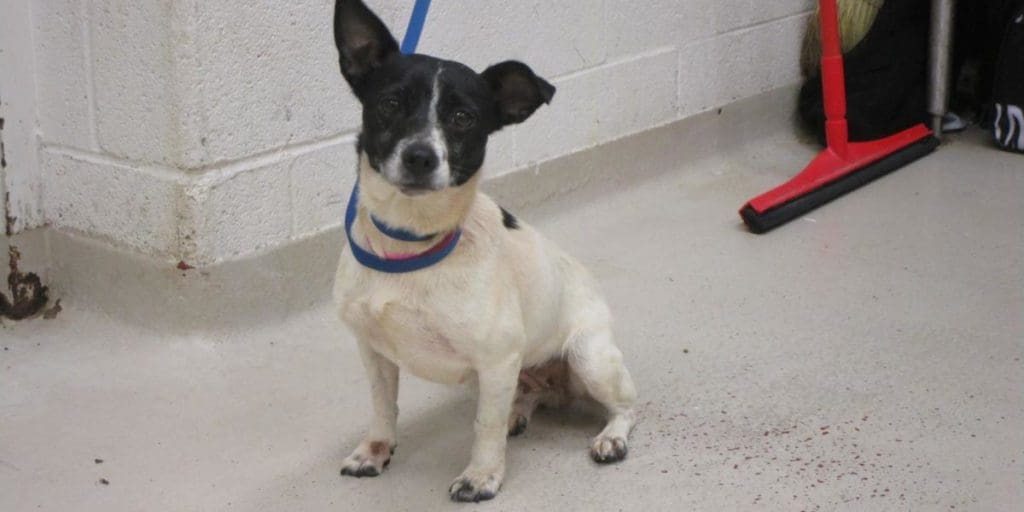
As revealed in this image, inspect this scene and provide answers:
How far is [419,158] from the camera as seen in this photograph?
203 cm

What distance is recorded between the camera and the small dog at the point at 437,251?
2.09 meters

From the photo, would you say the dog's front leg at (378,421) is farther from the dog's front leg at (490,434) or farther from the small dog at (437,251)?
the dog's front leg at (490,434)

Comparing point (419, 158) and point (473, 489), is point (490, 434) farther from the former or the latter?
point (419, 158)

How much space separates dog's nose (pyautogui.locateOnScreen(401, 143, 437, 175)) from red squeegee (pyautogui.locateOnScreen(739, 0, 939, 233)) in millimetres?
2035

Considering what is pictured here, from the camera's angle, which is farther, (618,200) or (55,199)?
(618,200)

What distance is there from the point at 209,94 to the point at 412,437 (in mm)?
899

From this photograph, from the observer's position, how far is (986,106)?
5.01 m

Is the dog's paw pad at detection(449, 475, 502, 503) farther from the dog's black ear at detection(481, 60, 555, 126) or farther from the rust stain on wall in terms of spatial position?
the rust stain on wall

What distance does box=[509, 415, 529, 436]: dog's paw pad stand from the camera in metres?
2.58

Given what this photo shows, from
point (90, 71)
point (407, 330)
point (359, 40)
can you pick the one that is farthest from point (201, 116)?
point (407, 330)

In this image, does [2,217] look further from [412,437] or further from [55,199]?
[412,437]

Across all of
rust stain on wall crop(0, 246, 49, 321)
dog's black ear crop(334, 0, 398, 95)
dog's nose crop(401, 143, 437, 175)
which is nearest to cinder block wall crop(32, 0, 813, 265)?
rust stain on wall crop(0, 246, 49, 321)

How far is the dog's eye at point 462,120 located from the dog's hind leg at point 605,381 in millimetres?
580

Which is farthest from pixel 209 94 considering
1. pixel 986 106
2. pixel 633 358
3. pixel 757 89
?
pixel 986 106
